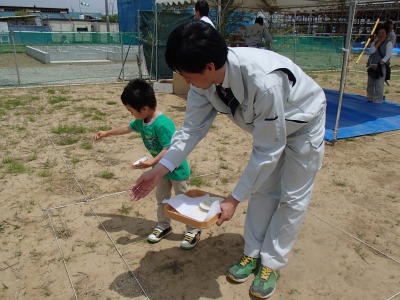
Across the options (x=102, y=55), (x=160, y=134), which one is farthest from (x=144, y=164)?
(x=102, y=55)

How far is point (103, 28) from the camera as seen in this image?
125 feet

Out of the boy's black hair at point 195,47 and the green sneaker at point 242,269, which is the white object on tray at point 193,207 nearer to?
the green sneaker at point 242,269

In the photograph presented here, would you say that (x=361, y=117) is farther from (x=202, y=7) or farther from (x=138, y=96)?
(x=138, y=96)

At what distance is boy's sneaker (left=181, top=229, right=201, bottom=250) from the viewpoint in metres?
2.35

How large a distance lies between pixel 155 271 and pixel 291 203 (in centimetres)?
94

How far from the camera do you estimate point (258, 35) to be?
7480mm

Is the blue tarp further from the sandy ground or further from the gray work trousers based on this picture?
the gray work trousers

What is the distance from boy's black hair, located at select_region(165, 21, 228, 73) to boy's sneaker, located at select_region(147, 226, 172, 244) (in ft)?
4.74

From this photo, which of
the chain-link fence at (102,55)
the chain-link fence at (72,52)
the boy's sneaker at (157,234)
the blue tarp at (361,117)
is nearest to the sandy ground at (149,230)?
the boy's sneaker at (157,234)

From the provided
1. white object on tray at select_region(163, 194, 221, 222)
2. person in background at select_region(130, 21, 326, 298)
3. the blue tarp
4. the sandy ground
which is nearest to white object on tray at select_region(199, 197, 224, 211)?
white object on tray at select_region(163, 194, 221, 222)

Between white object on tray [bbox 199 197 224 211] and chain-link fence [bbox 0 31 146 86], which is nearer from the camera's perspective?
white object on tray [bbox 199 197 224 211]

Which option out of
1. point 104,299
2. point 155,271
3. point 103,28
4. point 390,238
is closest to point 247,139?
point 390,238

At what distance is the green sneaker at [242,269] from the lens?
6.74 ft

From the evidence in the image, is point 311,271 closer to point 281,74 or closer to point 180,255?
point 180,255
